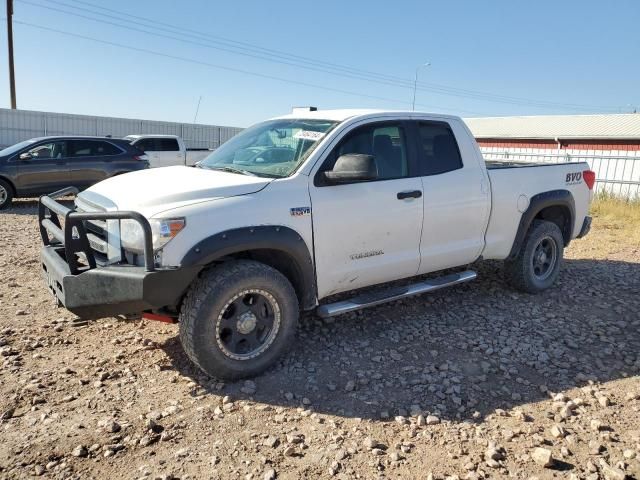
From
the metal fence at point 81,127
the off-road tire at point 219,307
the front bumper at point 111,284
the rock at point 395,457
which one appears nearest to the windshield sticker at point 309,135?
the off-road tire at point 219,307

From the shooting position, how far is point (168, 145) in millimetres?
16406

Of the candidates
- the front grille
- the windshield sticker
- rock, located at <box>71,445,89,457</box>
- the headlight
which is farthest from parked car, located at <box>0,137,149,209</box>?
rock, located at <box>71,445,89,457</box>

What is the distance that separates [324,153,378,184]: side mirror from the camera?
148 inches

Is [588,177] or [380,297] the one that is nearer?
[380,297]

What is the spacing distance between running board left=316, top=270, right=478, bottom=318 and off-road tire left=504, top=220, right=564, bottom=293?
2.83 ft

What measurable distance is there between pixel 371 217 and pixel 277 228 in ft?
2.87

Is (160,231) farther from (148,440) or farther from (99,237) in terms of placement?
(148,440)

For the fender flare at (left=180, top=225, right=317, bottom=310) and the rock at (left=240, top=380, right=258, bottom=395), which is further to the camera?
the rock at (left=240, top=380, right=258, bottom=395)

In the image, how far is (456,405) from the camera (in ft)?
11.5

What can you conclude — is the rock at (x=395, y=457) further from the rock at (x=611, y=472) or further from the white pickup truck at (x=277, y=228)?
the white pickup truck at (x=277, y=228)

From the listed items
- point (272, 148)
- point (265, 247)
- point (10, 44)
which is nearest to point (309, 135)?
point (272, 148)

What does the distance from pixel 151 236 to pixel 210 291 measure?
53cm

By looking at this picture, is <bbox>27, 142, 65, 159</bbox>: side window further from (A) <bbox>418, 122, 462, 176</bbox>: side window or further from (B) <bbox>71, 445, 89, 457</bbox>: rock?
(B) <bbox>71, 445, 89, 457</bbox>: rock

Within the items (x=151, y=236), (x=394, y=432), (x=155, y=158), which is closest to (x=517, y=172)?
(x=394, y=432)
